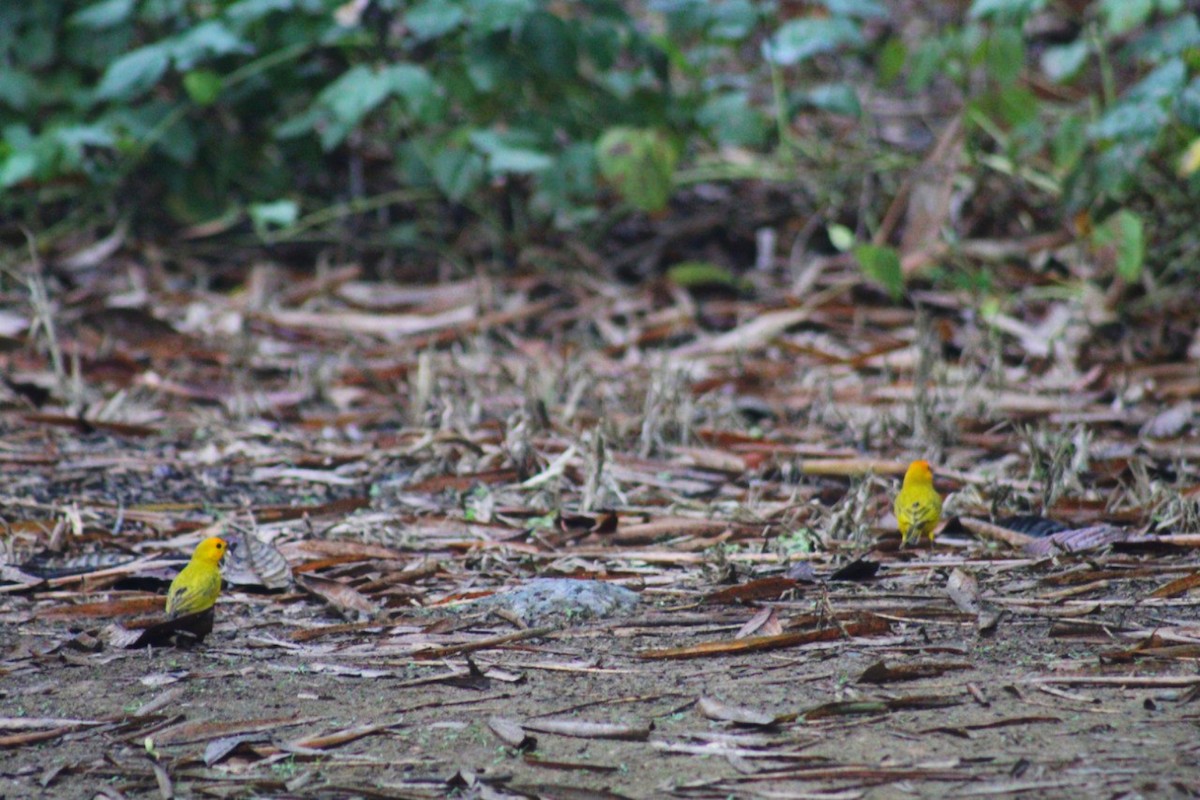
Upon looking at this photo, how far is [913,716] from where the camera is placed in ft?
6.24

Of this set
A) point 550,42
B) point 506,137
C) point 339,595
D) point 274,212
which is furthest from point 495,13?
point 339,595

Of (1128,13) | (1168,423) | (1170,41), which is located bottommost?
(1168,423)

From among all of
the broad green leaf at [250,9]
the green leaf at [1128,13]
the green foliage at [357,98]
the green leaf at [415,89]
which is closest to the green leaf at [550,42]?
the green foliage at [357,98]

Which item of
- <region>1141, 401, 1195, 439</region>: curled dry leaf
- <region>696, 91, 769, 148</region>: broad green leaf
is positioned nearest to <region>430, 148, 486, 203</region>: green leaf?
<region>696, 91, 769, 148</region>: broad green leaf

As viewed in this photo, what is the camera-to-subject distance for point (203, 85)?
18.0 feet

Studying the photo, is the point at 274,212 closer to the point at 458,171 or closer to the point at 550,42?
the point at 458,171

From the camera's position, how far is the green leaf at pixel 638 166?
550cm

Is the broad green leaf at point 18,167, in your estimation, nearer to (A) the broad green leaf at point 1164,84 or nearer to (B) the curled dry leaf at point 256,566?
(B) the curled dry leaf at point 256,566

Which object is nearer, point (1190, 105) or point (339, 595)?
point (339, 595)

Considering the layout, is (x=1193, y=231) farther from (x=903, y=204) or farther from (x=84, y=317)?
(x=84, y=317)

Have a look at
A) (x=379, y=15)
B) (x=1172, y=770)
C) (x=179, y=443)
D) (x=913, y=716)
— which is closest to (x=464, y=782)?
(x=913, y=716)

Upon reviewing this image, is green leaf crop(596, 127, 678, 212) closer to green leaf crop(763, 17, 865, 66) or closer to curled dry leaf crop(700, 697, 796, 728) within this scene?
green leaf crop(763, 17, 865, 66)

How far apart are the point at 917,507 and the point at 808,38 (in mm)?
3286

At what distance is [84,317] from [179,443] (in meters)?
1.60
